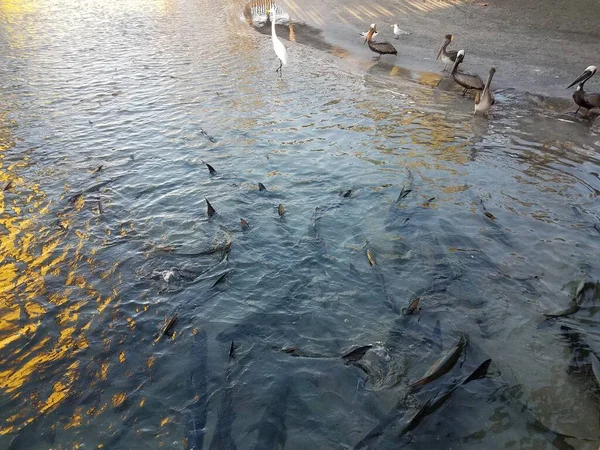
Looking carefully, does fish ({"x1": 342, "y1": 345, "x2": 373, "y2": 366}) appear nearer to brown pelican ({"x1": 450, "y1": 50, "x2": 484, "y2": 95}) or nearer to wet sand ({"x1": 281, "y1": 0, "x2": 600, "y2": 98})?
brown pelican ({"x1": 450, "y1": 50, "x2": 484, "y2": 95})

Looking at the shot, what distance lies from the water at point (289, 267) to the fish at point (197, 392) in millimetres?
19

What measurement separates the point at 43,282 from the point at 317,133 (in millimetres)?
6695

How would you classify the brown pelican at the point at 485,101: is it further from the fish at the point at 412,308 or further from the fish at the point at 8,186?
the fish at the point at 8,186

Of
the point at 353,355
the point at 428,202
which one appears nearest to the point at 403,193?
the point at 428,202

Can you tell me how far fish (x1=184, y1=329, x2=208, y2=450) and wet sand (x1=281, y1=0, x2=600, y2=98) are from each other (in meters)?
11.9

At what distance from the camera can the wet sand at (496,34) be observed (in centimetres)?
1332

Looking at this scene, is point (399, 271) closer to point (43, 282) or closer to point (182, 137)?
point (43, 282)

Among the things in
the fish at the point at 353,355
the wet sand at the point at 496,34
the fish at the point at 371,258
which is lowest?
the fish at the point at 353,355

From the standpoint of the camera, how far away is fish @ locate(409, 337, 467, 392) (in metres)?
4.36

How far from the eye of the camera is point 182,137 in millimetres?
9930

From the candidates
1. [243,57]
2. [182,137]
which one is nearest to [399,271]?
[182,137]

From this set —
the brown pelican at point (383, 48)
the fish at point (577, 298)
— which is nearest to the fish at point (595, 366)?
the fish at point (577, 298)

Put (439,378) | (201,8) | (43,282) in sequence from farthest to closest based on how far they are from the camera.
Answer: (201,8) < (43,282) < (439,378)

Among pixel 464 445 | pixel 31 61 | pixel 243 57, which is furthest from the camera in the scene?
pixel 243 57
